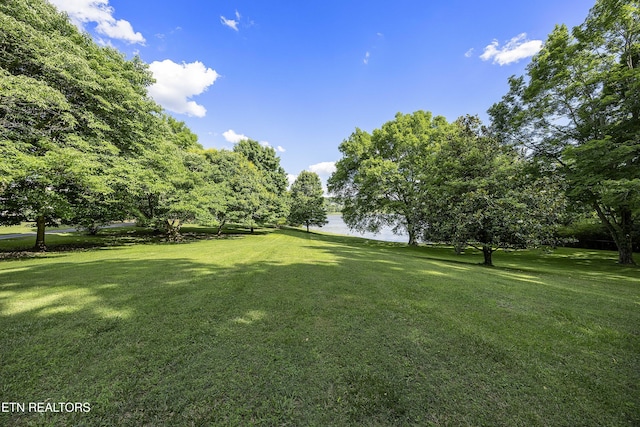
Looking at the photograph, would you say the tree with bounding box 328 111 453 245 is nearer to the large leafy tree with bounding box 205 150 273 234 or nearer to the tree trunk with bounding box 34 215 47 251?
the large leafy tree with bounding box 205 150 273 234

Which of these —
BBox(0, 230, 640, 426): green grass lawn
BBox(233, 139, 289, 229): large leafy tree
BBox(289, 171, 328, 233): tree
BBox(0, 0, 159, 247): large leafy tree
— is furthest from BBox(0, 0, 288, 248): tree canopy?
BBox(289, 171, 328, 233): tree

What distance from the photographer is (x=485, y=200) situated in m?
9.65

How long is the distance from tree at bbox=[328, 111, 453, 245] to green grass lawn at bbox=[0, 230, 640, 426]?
1618cm

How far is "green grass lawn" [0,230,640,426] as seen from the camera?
7.01ft

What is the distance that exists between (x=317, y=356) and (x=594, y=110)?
59.2 feet

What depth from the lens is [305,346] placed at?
313 centimetres

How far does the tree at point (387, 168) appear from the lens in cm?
2120

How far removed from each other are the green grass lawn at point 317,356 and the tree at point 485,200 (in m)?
4.49

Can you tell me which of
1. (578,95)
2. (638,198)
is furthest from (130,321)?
(578,95)

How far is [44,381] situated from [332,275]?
17.4 ft

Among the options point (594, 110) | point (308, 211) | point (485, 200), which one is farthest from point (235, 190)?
point (594, 110)

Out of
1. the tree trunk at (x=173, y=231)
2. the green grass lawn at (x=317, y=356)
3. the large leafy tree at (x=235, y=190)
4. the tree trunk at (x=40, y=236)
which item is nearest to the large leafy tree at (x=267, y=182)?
the large leafy tree at (x=235, y=190)

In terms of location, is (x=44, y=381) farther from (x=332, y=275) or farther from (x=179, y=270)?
(x=332, y=275)

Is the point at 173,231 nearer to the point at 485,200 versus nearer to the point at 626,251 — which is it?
the point at 485,200
